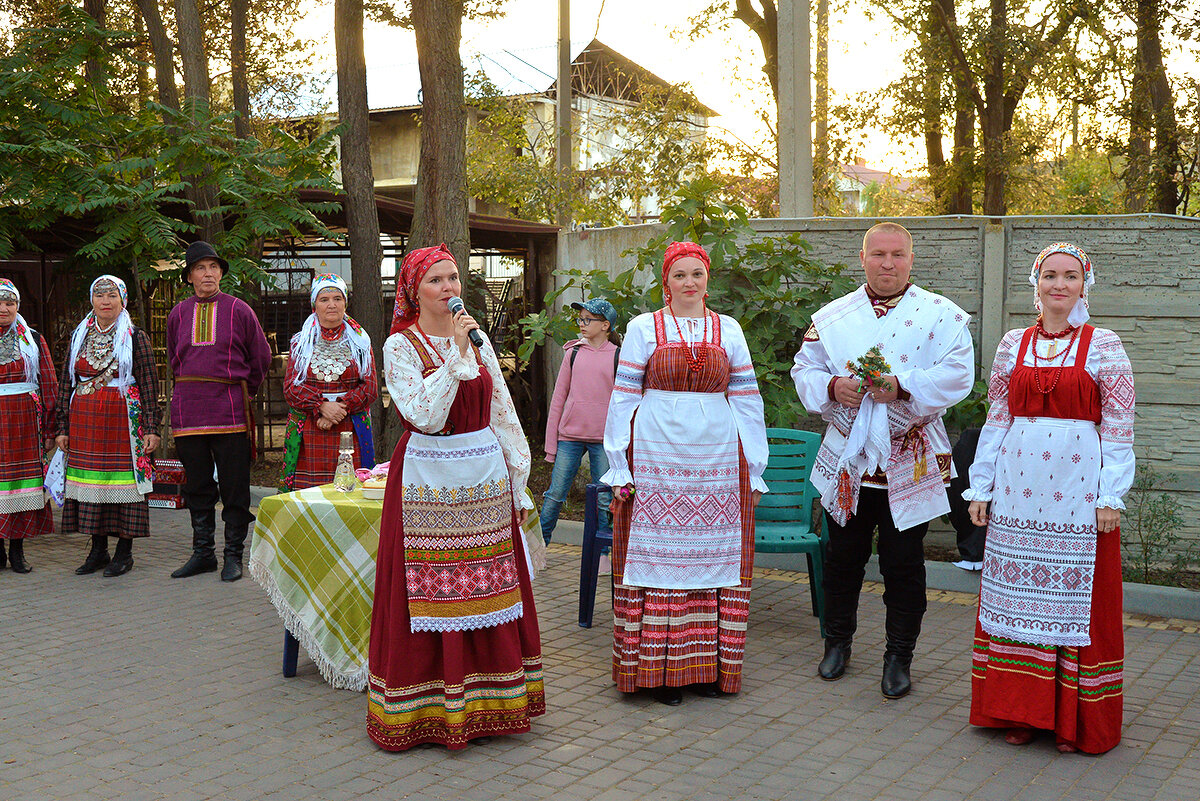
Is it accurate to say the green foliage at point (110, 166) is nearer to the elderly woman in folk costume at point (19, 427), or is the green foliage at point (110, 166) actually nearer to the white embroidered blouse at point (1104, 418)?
the elderly woman in folk costume at point (19, 427)

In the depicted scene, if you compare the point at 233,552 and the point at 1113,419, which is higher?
the point at 1113,419

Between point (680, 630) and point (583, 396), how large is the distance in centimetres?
296

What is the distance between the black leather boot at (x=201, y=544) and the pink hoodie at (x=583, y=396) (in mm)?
2421

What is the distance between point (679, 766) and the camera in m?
4.48

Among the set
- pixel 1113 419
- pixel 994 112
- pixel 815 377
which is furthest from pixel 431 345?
pixel 994 112

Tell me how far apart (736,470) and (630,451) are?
0.51 m

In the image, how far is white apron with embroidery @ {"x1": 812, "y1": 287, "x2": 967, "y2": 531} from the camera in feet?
16.8

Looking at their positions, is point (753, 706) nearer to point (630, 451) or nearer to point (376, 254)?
point (630, 451)

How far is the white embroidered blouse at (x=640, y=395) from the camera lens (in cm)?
523

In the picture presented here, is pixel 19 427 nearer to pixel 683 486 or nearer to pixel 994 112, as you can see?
pixel 683 486

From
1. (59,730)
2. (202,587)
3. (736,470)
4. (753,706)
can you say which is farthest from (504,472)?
(202,587)

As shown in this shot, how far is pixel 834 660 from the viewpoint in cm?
559

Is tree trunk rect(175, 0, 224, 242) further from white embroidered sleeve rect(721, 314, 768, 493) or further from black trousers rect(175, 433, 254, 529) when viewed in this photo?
white embroidered sleeve rect(721, 314, 768, 493)

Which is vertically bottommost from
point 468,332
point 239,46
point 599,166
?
point 468,332
